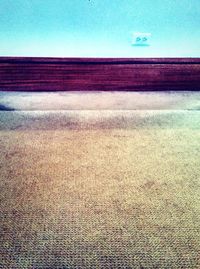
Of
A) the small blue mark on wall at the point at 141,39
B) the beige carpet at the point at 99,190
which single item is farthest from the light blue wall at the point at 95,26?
the beige carpet at the point at 99,190

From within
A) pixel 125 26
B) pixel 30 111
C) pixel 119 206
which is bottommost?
pixel 30 111

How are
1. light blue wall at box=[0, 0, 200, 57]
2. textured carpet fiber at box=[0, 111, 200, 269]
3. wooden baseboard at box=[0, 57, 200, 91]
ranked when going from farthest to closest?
1. wooden baseboard at box=[0, 57, 200, 91]
2. light blue wall at box=[0, 0, 200, 57]
3. textured carpet fiber at box=[0, 111, 200, 269]

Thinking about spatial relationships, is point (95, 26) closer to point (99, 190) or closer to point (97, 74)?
point (97, 74)

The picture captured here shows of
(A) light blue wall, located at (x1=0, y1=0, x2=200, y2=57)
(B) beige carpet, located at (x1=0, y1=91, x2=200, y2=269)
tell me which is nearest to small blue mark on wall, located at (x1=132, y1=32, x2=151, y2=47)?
(A) light blue wall, located at (x1=0, y1=0, x2=200, y2=57)

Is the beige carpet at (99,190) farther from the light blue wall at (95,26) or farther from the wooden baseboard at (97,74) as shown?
the light blue wall at (95,26)

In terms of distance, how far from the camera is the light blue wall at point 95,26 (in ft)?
5.28

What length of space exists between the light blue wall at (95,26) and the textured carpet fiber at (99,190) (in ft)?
1.33

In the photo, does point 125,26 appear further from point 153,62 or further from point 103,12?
point 153,62

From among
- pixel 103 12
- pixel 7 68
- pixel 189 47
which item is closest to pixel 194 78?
pixel 189 47

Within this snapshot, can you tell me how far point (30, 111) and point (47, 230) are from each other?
2.85 ft

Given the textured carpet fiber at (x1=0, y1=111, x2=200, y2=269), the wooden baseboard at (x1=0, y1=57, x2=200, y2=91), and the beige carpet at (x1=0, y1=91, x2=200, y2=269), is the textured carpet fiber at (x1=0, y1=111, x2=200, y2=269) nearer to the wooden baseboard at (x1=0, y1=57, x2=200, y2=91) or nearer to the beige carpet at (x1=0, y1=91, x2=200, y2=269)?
the beige carpet at (x1=0, y1=91, x2=200, y2=269)

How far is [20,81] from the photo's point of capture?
1.79m

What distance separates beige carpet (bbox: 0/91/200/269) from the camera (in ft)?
2.63

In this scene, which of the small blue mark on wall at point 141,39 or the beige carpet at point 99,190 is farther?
the small blue mark on wall at point 141,39
